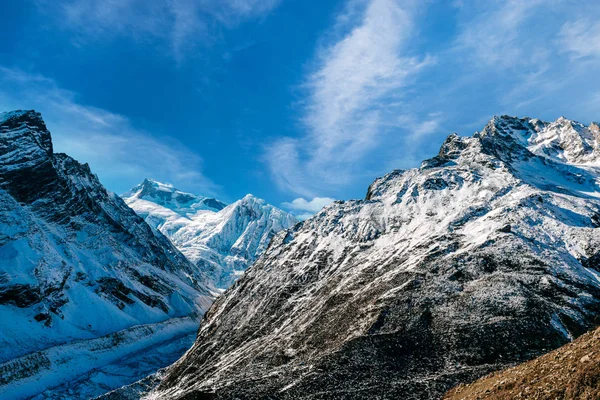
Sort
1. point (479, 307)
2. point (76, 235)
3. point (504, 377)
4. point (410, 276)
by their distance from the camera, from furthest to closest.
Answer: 1. point (76, 235)
2. point (410, 276)
3. point (479, 307)
4. point (504, 377)

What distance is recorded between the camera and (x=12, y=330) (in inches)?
4220

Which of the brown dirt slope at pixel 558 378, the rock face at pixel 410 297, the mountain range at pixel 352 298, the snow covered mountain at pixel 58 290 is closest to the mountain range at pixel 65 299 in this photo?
the snow covered mountain at pixel 58 290

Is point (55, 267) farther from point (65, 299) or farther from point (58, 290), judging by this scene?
point (65, 299)

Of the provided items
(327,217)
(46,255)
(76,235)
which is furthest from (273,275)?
(76,235)

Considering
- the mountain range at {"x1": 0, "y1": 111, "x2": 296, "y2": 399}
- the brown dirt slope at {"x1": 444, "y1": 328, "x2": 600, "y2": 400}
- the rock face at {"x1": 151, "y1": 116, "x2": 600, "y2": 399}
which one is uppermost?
the mountain range at {"x1": 0, "y1": 111, "x2": 296, "y2": 399}

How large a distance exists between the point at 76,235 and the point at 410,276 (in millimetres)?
158192

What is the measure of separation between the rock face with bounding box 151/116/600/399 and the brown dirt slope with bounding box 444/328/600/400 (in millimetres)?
14708

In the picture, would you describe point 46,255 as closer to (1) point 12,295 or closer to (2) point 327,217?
(1) point 12,295

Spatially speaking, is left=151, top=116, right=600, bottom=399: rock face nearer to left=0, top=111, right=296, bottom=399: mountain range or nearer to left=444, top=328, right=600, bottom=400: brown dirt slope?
left=444, top=328, right=600, bottom=400: brown dirt slope

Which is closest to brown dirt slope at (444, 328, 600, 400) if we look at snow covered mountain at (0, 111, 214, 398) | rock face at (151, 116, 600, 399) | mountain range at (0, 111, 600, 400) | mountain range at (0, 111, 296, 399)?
mountain range at (0, 111, 600, 400)

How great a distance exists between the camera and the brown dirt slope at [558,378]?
2245 cm

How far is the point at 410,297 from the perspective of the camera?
65.3m

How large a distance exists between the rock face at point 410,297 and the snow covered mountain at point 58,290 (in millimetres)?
34430

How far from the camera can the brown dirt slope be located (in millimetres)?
22453
